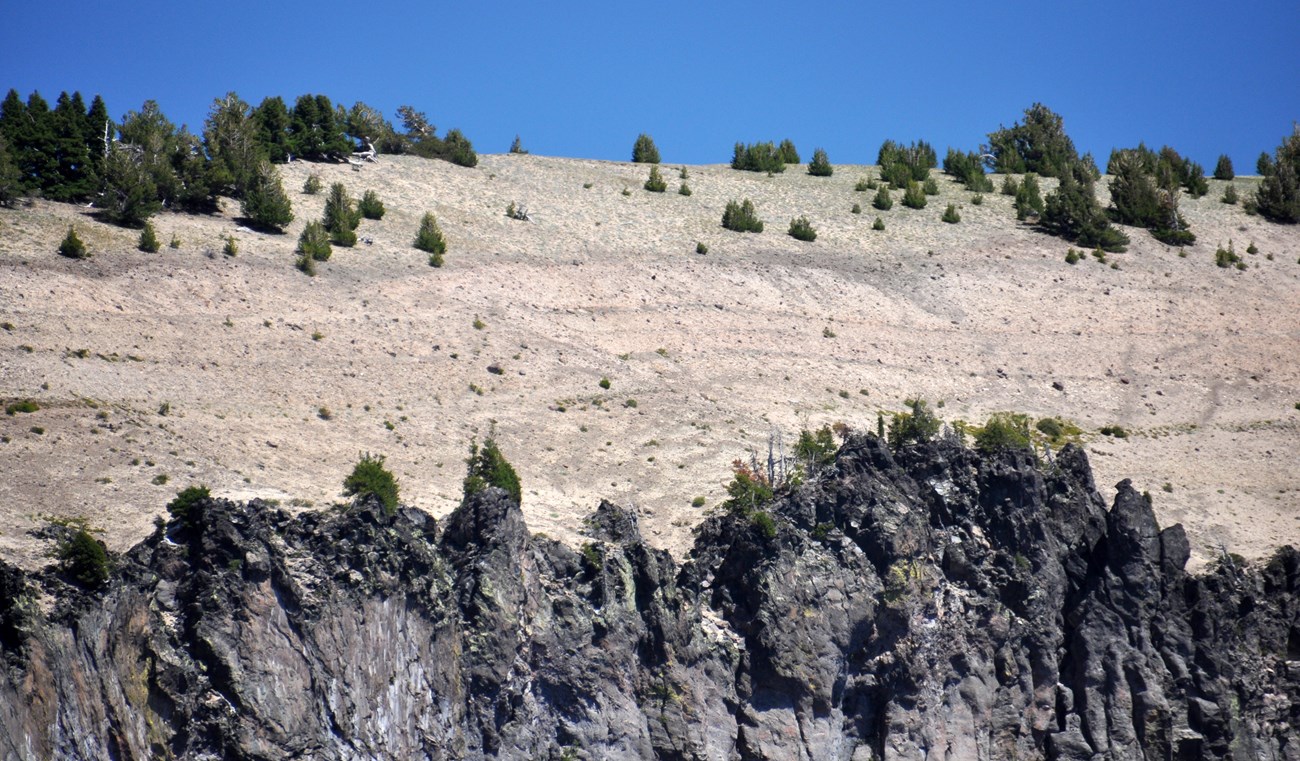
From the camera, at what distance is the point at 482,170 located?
7825 centimetres

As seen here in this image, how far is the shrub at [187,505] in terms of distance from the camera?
1451 inches

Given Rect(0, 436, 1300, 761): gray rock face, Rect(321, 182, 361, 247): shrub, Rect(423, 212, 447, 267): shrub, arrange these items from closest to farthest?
Rect(0, 436, 1300, 761): gray rock face → Rect(321, 182, 361, 247): shrub → Rect(423, 212, 447, 267): shrub

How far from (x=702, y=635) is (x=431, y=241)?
2694cm

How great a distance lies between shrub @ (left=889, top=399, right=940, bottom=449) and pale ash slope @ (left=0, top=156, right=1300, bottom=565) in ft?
13.7

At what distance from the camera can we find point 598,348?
190ft

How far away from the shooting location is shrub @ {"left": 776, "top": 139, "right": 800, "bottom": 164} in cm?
9088

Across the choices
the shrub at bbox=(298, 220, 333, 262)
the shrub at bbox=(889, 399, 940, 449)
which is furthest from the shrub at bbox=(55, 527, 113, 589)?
the shrub at bbox=(298, 220, 333, 262)

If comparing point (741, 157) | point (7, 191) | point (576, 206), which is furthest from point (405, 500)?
point (741, 157)

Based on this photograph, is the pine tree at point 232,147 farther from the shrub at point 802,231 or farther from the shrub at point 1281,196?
the shrub at point 1281,196

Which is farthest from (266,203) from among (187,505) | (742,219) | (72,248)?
(187,505)

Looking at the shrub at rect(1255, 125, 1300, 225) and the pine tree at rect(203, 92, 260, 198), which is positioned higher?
the shrub at rect(1255, 125, 1300, 225)

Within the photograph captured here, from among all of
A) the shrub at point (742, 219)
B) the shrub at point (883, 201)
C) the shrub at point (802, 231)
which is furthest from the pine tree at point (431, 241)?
the shrub at point (883, 201)

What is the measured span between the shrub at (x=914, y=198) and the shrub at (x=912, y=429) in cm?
2867

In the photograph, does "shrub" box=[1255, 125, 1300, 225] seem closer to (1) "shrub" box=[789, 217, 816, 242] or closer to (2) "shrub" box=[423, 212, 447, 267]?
(1) "shrub" box=[789, 217, 816, 242]
